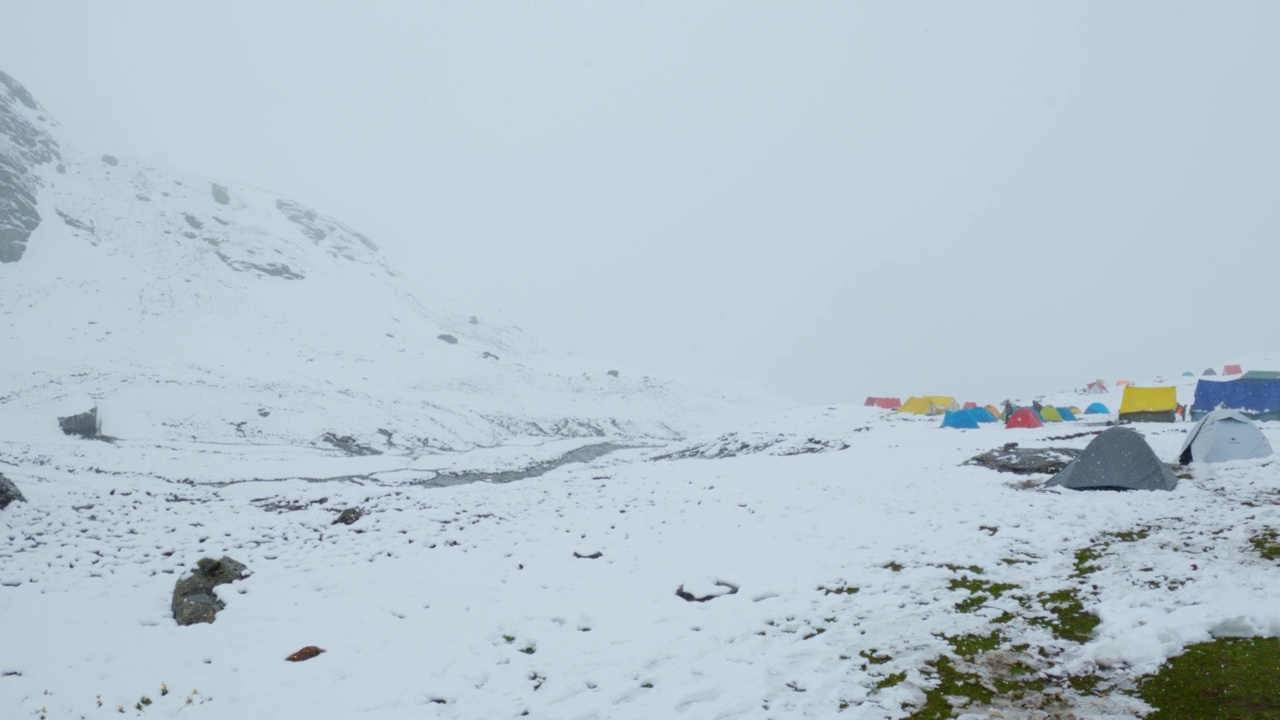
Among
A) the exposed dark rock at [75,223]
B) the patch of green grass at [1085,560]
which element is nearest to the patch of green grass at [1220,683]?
the patch of green grass at [1085,560]

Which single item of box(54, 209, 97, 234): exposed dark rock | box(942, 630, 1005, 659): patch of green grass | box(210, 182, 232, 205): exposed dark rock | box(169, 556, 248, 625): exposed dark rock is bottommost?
box(169, 556, 248, 625): exposed dark rock

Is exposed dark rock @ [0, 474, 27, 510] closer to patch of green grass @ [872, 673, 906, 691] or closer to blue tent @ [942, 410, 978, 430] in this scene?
patch of green grass @ [872, 673, 906, 691]

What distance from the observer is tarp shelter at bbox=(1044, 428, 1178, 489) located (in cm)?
1441

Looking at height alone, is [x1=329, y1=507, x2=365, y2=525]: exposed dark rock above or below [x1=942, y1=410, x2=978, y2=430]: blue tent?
below

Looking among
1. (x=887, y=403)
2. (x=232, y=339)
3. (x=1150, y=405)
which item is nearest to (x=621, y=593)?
(x=1150, y=405)

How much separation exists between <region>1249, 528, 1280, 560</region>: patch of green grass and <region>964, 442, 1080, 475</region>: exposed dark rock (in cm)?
657

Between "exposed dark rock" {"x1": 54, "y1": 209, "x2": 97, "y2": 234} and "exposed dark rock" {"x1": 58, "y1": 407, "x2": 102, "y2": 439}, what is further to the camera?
"exposed dark rock" {"x1": 54, "y1": 209, "x2": 97, "y2": 234}

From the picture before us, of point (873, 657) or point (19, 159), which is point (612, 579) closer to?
point (873, 657)

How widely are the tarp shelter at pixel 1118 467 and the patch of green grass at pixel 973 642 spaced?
394 inches

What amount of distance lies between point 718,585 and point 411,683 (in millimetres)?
5257

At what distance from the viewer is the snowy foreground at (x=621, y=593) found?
23.4 feet

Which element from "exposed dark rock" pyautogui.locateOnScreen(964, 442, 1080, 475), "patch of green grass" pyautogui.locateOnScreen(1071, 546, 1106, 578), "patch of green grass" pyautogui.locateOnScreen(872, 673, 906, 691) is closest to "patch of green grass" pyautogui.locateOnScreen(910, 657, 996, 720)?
"patch of green grass" pyautogui.locateOnScreen(872, 673, 906, 691)

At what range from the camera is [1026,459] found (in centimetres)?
1805

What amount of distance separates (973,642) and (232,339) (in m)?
62.5
